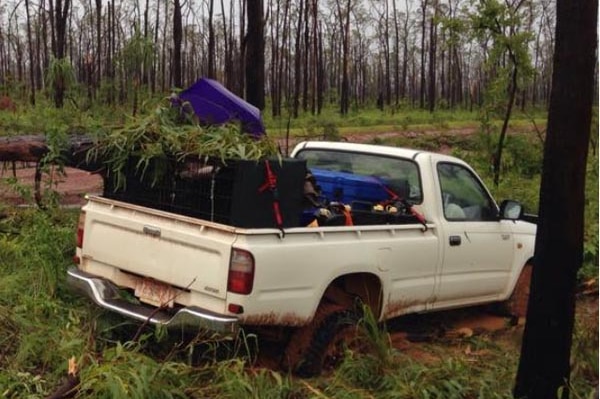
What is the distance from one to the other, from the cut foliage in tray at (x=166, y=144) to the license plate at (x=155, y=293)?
69 cm

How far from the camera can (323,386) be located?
4.36m

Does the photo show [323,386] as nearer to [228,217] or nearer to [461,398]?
[461,398]

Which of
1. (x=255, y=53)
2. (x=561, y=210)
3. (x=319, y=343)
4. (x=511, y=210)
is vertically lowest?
(x=319, y=343)

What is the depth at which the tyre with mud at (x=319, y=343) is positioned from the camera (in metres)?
4.70

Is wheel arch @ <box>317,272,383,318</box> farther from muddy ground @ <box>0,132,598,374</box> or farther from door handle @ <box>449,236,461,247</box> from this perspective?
door handle @ <box>449,236,461,247</box>

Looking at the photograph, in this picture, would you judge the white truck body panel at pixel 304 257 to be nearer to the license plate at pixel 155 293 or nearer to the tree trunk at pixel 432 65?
the license plate at pixel 155 293

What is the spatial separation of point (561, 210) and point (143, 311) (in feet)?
8.62

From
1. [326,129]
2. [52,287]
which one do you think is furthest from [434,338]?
[326,129]

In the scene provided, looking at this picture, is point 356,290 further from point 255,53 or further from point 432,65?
point 432,65

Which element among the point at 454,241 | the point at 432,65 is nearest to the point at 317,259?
the point at 454,241

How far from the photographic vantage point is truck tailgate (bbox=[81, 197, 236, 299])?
14.2ft

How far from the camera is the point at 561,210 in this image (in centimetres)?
346

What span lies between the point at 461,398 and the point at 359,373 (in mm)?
634

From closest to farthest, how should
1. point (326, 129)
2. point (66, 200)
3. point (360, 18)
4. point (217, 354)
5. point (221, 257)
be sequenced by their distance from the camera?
point (221, 257) → point (217, 354) → point (66, 200) → point (326, 129) → point (360, 18)
